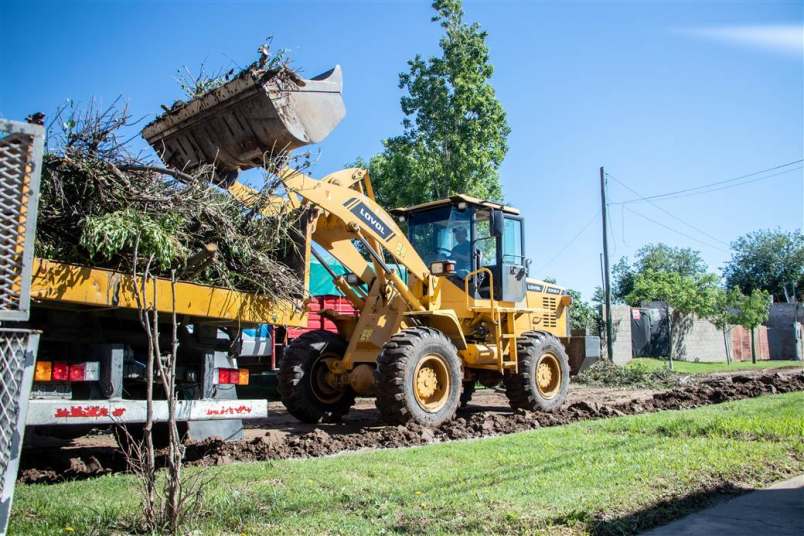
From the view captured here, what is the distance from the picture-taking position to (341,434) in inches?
366

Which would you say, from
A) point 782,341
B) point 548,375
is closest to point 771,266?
point 782,341

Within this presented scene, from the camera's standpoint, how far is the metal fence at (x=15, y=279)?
322 centimetres

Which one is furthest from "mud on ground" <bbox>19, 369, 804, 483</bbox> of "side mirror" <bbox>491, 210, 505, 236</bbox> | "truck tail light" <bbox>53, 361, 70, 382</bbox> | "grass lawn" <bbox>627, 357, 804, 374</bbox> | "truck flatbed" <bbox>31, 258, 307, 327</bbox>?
"grass lawn" <bbox>627, 357, 804, 374</bbox>

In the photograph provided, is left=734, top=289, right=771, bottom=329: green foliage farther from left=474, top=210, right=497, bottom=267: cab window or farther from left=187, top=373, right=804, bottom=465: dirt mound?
left=474, top=210, right=497, bottom=267: cab window

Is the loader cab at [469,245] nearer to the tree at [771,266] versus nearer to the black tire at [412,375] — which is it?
the black tire at [412,375]

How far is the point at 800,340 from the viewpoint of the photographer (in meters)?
39.2

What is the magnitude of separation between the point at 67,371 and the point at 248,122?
317 centimetres

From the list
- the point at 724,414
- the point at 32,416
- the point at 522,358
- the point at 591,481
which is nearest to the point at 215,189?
the point at 32,416

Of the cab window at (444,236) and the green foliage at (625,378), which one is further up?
the cab window at (444,236)

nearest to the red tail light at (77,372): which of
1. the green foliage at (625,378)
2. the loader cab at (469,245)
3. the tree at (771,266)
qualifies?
the loader cab at (469,245)

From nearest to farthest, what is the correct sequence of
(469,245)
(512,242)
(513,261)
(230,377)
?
(230,377), (469,245), (513,261), (512,242)

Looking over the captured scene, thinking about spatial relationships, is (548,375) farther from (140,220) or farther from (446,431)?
(140,220)

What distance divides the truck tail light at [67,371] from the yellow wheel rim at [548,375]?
7.29 meters

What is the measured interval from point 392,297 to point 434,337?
1099mm
